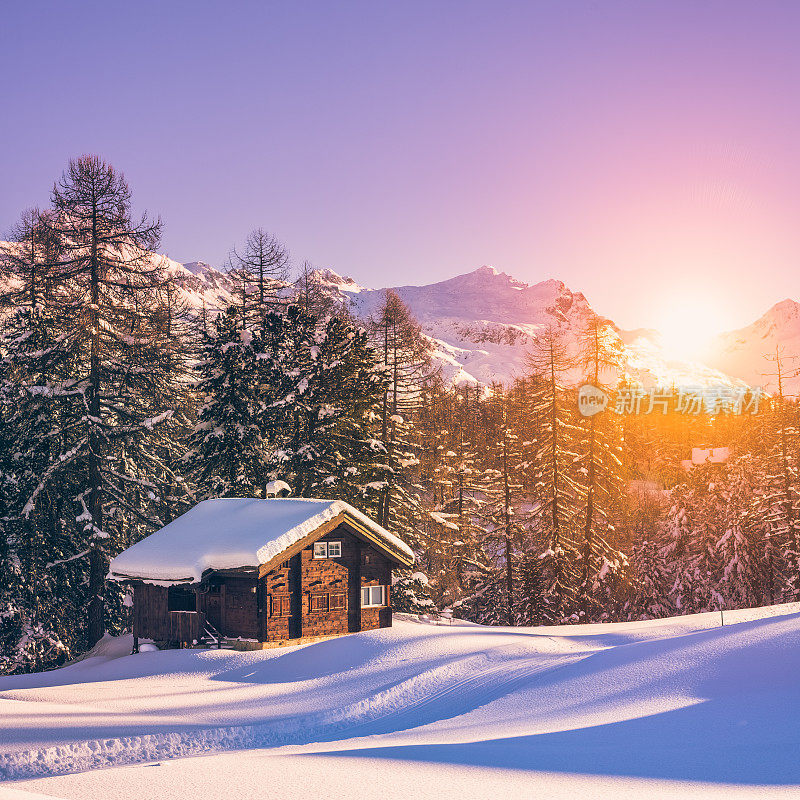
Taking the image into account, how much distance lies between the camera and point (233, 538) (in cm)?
2927

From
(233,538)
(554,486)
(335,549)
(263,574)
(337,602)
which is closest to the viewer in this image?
(263,574)

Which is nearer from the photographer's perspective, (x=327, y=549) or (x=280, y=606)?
(x=280, y=606)

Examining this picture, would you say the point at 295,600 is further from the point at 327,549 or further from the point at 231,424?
the point at 231,424

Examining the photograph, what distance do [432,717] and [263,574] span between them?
11.9m

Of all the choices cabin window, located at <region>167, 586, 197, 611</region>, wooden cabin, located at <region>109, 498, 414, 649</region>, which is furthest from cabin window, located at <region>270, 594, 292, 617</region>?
cabin window, located at <region>167, 586, 197, 611</region>

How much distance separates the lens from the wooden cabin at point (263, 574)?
1124 inches

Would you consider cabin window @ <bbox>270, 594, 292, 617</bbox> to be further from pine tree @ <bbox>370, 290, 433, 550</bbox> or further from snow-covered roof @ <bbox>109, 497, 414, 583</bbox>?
pine tree @ <bbox>370, 290, 433, 550</bbox>

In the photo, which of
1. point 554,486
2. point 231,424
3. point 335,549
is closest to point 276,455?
point 231,424

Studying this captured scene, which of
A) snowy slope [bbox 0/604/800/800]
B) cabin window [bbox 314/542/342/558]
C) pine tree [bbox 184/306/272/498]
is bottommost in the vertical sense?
snowy slope [bbox 0/604/800/800]

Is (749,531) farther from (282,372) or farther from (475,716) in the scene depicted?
(475,716)

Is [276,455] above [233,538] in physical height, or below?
above

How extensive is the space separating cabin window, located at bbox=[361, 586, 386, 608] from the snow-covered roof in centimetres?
141

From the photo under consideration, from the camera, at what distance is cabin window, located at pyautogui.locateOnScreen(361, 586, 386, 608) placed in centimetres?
3152

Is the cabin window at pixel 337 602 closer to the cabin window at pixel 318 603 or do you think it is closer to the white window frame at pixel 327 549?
the cabin window at pixel 318 603
